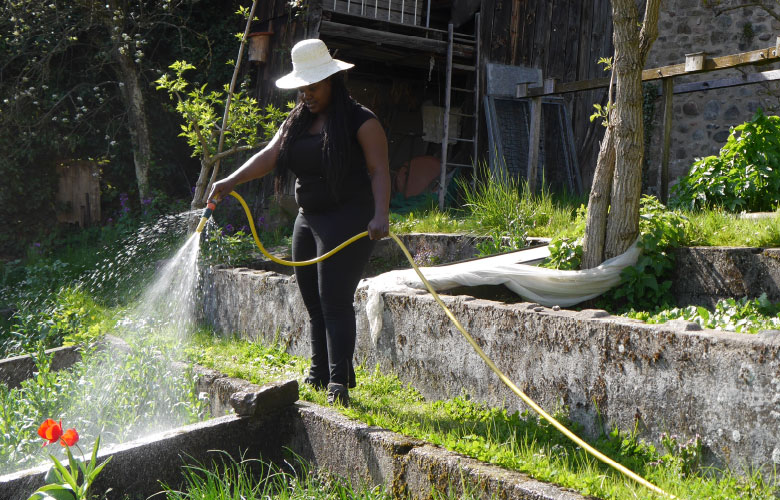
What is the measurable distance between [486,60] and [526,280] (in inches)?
239

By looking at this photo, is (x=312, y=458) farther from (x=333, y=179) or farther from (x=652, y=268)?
(x=652, y=268)

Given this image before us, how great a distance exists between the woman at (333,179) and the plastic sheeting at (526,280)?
860 mm

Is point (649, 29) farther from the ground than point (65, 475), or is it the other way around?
point (649, 29)

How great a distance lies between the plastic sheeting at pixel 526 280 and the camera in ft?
16.2

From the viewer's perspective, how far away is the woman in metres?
3.82

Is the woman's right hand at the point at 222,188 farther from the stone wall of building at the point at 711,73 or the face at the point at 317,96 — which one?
the stone wall of building at the point at 711,73

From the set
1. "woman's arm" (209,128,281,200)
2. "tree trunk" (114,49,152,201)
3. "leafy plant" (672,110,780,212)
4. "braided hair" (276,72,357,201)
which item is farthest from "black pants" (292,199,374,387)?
"tree trunk" (114,49,152,201)

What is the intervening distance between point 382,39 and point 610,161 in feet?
16.8

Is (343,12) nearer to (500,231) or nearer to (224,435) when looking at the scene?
(500,231)

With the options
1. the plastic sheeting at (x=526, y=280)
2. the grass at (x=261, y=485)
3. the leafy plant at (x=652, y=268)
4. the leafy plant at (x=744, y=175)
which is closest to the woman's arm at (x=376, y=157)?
the plastic sheeting at (x=526, y=280)

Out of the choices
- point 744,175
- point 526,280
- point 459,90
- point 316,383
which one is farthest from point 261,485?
point 459,90

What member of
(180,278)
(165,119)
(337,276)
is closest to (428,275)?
(337,276)

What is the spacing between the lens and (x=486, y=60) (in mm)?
10445

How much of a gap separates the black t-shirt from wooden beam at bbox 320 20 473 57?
550 centimetres
